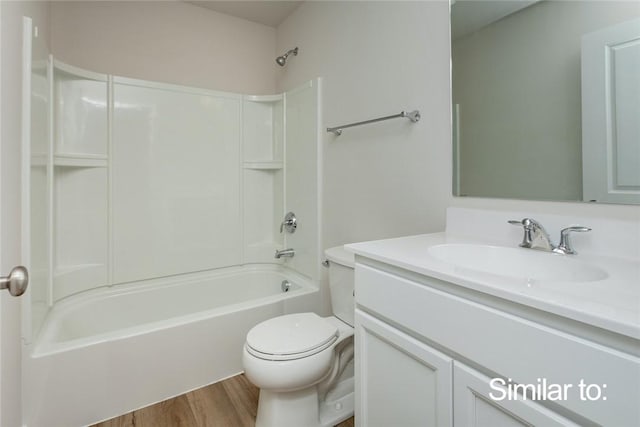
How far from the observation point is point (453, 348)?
2.42 ft

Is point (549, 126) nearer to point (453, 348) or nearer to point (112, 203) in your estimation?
point (453, 348)

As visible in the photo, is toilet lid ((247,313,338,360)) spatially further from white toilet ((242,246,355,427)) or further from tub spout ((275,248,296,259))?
tub spout ((275,248,296,259))

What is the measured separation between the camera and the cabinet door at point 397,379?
78 cm

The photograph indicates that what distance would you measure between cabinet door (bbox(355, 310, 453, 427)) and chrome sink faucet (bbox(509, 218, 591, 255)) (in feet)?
1.69

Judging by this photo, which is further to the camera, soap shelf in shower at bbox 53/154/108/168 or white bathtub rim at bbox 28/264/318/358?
soap shelf in shower at bbox 53/154/108/168

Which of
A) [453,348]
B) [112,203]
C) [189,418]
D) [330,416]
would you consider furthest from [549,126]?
[112,203]

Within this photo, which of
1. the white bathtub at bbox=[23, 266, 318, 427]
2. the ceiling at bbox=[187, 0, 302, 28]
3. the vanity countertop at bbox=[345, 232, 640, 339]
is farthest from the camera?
the ceiling at bbox=[187, 0, 302, 28]

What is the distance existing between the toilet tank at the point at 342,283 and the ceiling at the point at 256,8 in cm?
190

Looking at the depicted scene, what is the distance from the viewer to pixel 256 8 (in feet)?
7.76

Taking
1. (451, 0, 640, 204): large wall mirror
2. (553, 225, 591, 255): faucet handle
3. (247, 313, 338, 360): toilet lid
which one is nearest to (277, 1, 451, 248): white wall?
(451, 0, 640, 204): large wall mirror

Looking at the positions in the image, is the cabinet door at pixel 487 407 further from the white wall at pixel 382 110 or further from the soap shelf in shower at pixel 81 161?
the soap shelf in shower at pixel 81 161

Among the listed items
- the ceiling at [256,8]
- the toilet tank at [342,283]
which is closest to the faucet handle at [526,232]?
the toilet tank at [342,283]

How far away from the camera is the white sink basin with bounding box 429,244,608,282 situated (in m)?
0.85

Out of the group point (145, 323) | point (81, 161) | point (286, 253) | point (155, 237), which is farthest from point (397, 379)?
point (81, 161)
